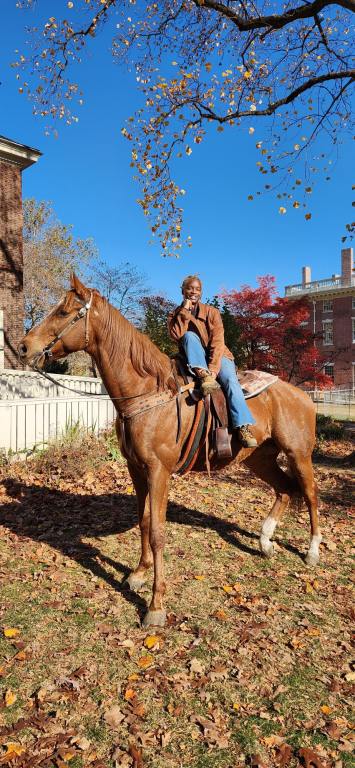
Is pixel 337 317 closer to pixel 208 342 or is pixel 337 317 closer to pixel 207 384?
pixel 208 342

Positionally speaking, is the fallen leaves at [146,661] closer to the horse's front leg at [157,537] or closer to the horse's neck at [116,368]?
the horse's front leg at [157,537]

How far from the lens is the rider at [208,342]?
3.99 metres

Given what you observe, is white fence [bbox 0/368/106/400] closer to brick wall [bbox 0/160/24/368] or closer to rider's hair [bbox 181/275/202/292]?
brick wall [bbox 0/160/24/368]

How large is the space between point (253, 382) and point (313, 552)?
206 cm

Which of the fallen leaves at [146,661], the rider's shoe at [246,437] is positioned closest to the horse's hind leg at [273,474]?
the rider's shoe at [246,437]

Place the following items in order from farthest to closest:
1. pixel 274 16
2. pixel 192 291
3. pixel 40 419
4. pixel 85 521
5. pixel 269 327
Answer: pixel 269 327 < pixel 40 419 < pixel 274 16 < pixel 85 521 < pixel 192 291

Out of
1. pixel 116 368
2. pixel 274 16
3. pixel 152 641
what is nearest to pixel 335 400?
pixel 274 16

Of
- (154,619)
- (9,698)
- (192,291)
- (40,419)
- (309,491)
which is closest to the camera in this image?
(9,698)

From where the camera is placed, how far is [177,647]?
3408 millimetres

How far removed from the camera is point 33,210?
3409 cm

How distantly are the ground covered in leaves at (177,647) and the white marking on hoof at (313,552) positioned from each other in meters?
0.10

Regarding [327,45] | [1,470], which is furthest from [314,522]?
[327,45]

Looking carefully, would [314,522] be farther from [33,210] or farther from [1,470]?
[33,210]

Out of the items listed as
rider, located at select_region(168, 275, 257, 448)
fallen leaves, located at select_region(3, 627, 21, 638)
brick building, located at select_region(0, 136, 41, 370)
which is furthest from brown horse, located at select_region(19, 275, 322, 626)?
brick building, located at select_region(0, 136, 41, 370)
